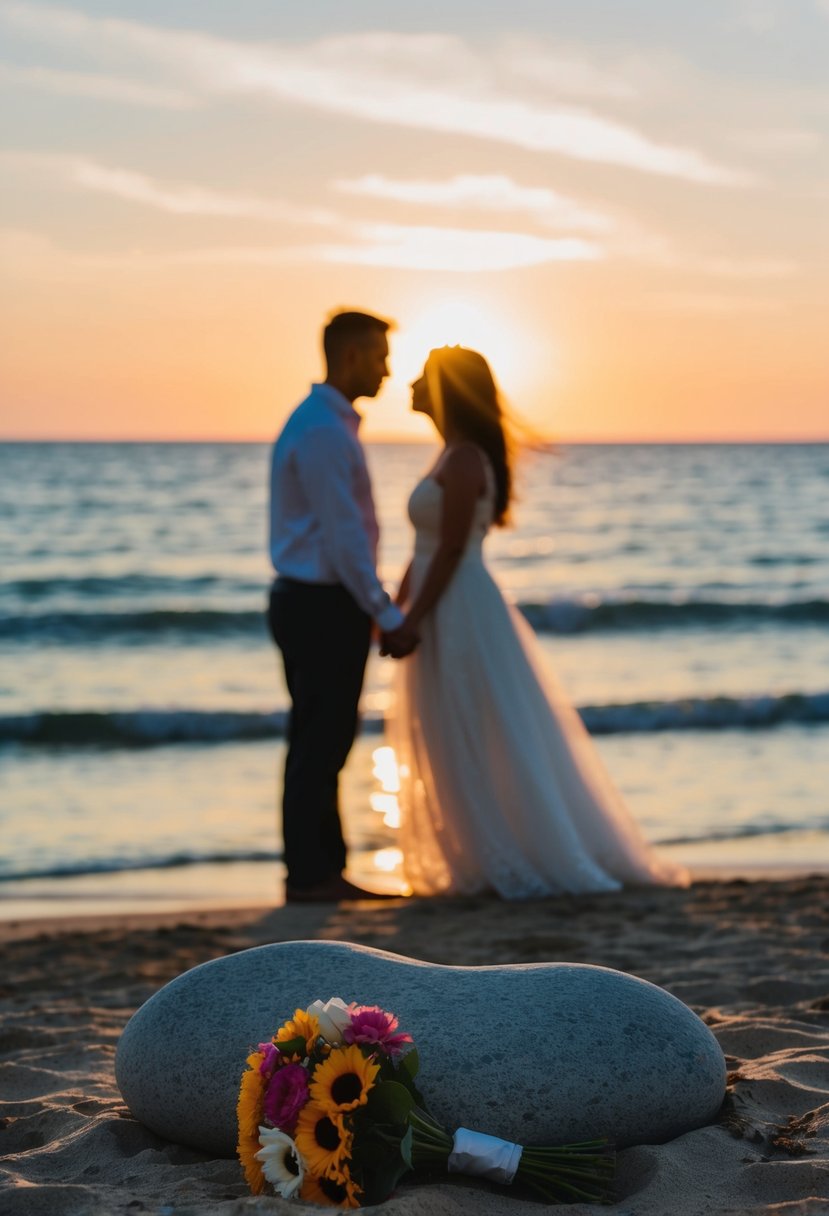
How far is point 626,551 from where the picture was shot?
31797 millimetres

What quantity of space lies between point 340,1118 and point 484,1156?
0.43 m

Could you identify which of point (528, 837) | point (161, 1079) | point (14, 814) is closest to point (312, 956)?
point (161, 1079)

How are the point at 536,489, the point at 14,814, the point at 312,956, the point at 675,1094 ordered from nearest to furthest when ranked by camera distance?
the point at 675,1094, the point at 312,956, the point at 14,814, the point at 536,489

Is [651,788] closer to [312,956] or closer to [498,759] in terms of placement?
[498,759]

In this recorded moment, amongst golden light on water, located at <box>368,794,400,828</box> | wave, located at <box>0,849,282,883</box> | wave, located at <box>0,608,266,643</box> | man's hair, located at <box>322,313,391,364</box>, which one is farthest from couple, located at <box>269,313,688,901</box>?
wave, located at <box>0,608,266,643</box>

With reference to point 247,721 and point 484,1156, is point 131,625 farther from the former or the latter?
point 484,1156

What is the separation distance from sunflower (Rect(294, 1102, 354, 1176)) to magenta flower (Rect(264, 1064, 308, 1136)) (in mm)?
18

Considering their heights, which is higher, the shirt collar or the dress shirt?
the shirt collar

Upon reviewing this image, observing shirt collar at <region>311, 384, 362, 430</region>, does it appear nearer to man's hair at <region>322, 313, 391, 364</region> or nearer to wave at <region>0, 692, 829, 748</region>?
man's hair at <region>322, 313, 391, 364</region>

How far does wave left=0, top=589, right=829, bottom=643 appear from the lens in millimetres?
19453

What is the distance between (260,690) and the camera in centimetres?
1480

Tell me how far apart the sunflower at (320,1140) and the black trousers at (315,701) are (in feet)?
12.4

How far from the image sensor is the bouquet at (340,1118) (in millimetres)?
2648

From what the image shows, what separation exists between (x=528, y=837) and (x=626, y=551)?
2588 centimetres
